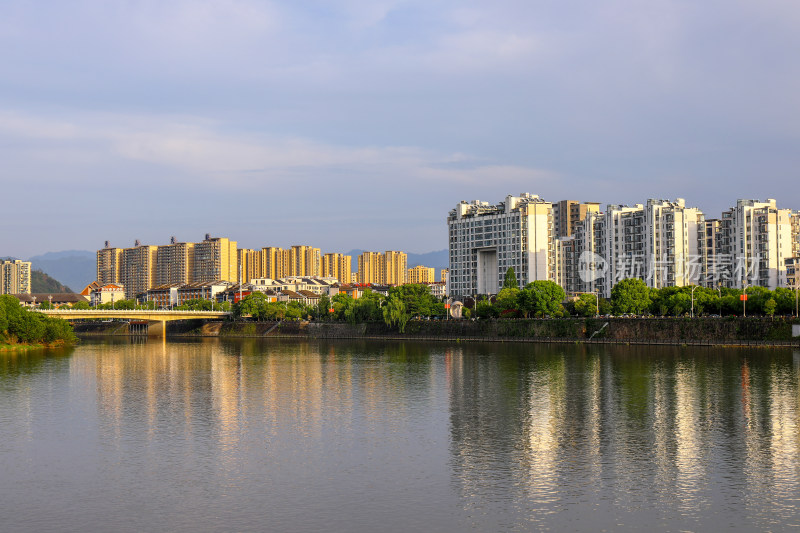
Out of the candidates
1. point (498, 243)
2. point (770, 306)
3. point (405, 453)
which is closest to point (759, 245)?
point (770, 306)

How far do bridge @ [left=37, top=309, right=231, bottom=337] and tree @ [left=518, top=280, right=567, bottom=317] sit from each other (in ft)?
207

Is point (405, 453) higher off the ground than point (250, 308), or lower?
lower

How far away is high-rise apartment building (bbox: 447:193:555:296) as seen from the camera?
16712 centimetres

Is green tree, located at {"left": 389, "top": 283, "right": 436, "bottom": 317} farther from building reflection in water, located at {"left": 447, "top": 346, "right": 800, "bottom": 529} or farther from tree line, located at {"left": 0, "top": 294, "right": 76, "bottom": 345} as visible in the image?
building reflection in water, located at {"left": 447, "top": 346, "right": 800, "bottom": 529}

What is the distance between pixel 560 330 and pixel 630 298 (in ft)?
34.8

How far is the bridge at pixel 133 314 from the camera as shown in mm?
131500

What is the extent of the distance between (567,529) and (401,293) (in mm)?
120859

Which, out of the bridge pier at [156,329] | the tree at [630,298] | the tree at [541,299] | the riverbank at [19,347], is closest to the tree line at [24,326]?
the riverbank at [19,347]

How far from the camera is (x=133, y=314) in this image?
138 m

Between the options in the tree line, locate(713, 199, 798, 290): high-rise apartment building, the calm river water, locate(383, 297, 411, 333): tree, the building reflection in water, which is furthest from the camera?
locate(383, 297, 411, 333): tree

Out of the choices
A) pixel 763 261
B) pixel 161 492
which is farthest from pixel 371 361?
pixel 763 261

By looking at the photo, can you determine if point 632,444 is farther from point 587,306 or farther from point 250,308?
point 250,308
